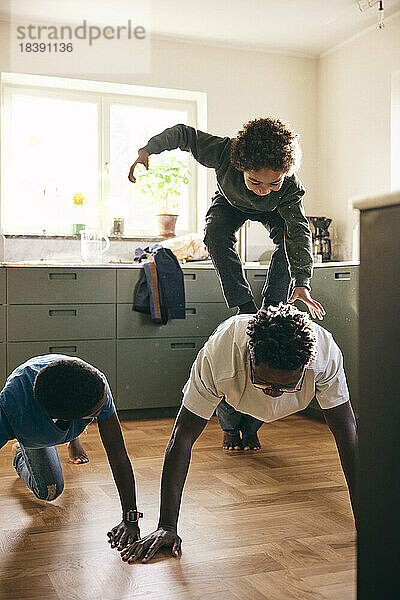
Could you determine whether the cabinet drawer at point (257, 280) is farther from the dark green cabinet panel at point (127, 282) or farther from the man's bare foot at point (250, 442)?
the man's bare foot at point (250, 442)

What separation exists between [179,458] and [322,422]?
2.19 metres

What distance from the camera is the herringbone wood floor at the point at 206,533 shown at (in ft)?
5.37

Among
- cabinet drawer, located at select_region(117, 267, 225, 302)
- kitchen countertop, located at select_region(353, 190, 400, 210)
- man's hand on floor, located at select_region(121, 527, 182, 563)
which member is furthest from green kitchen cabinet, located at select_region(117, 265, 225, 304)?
kitchen countertop, located at select_region(353, 190, 400, 210)

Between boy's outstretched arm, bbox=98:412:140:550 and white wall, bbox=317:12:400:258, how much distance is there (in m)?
2.87

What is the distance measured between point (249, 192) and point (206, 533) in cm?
111

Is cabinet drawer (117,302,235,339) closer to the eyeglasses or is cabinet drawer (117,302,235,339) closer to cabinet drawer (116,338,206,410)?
cabinet drawer (116,338,206,410)

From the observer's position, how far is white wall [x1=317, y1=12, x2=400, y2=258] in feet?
13.9

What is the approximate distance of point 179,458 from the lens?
1.87m

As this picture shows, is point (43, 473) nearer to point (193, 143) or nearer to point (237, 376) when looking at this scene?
point (237, 376)

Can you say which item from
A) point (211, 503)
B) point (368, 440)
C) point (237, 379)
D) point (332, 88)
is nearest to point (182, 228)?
point (332, 88)

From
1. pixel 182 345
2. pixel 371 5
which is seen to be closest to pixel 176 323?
pixel 182 345

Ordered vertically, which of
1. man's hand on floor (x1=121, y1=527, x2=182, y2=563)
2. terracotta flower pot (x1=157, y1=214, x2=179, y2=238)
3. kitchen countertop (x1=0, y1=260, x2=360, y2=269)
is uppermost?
terracotta flower pot (x1=157, y1=214, x2=179, y2=238)

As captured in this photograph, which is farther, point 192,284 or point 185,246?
point 185,246

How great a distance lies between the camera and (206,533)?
79.8 inches
